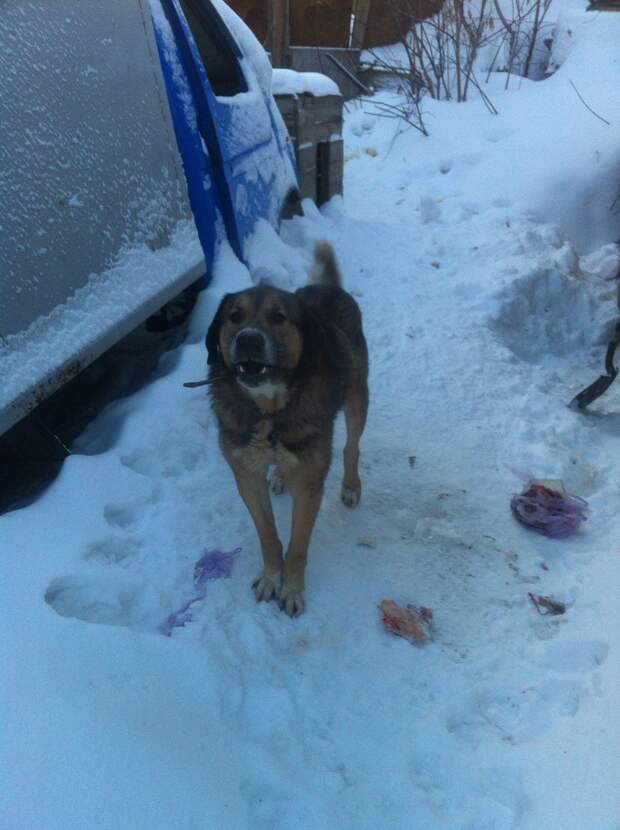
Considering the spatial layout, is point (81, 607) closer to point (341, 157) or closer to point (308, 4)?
point (341, 157)

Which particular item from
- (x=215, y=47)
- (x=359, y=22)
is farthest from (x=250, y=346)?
(x=359, y=22)

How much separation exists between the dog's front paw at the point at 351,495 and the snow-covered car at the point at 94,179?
1.30m

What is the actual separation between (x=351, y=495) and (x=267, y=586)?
0.76 meters

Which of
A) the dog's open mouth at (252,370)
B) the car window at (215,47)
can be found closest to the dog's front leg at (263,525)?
the dog's open mouth at (252,370)

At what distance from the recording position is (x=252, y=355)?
6.82ft

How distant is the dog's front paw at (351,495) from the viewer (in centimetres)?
303

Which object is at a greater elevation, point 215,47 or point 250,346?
point 215,47

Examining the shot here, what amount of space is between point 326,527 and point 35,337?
4.90 ft

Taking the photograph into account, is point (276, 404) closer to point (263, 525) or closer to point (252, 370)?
point (252, 370)

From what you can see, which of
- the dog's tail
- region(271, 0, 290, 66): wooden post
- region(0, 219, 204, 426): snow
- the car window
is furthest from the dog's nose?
region(271, 0, 290, 66): wooden post

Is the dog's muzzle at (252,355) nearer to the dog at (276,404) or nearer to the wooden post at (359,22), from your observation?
the dog at (276,404)

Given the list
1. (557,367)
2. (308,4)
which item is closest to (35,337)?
(557,367)

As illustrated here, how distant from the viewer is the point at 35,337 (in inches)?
89.7

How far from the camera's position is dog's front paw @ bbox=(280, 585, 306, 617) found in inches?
93.7
